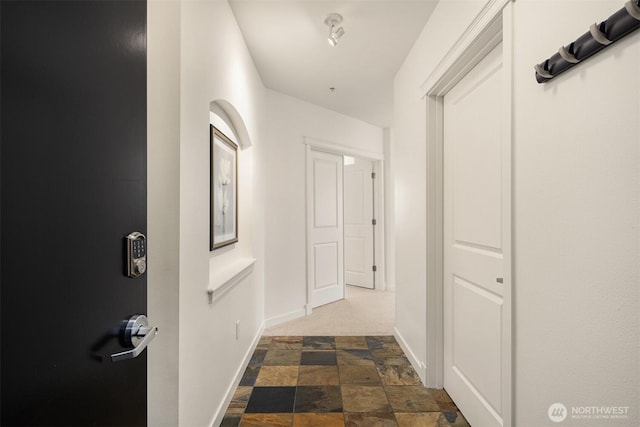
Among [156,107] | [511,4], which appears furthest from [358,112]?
[156,107]

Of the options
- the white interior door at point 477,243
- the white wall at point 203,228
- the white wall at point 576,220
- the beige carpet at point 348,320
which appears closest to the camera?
the white wall at point 576,220

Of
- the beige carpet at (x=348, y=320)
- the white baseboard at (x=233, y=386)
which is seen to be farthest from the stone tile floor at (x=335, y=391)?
the beige carpet at (x=348, y=320)

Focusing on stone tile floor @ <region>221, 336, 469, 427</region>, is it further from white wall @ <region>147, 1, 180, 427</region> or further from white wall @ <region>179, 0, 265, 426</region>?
white wall @ <region>147, 1, 180, 427</region>

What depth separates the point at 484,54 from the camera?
156 centimetres

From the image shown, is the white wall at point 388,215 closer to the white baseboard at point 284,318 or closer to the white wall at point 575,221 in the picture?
the white baseboard at point 284,318

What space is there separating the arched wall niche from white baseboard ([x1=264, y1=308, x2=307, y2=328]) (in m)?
1.85

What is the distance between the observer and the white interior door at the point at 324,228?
3.81 m

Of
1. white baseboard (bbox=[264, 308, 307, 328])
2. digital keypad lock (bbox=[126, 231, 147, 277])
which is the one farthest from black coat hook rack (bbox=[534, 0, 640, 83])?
white baseboard (bbox=[264, 308, 307, 328])

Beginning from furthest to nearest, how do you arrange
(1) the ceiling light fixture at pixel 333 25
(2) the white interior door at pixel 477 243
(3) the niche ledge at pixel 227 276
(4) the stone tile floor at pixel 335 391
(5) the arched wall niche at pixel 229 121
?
(1) the ceiling light fixture at pixel 333 25 < (5) the arched wall niche at pixel 229 121 < (4) the stone tile floor at pixel 335 391 < (3) the niche ledge at pixel 227 276 < (2) the white interior door at pixel 477 243

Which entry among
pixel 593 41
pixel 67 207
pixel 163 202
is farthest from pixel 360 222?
pixel 67 207

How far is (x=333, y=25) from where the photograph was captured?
217cm

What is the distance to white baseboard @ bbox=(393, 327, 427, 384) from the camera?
217 centimetres

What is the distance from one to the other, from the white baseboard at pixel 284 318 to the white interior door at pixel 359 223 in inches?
59.2

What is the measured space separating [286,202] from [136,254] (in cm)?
280
